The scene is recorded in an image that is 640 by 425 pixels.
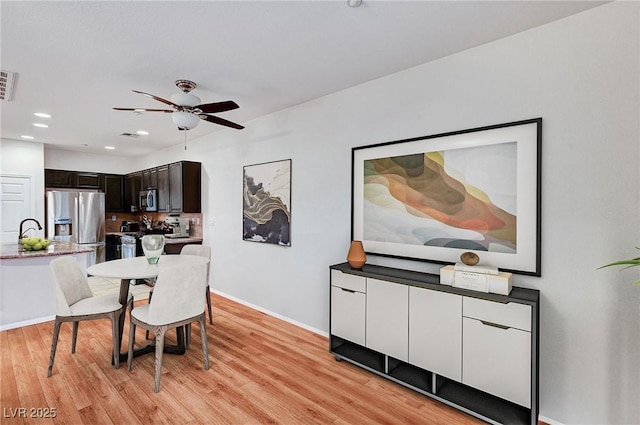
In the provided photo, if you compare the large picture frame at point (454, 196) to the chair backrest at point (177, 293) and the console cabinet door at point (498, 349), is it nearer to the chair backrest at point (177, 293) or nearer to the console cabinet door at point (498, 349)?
the console cabinet door at point (498, 349)

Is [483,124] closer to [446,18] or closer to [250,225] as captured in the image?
[446,18]

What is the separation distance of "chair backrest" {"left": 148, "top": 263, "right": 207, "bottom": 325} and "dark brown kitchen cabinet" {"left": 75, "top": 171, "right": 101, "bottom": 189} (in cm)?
571

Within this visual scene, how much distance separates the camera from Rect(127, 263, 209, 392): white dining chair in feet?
7.91

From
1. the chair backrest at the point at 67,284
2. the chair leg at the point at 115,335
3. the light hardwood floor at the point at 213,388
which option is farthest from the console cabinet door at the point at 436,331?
the chair backrest at the point at 67,284

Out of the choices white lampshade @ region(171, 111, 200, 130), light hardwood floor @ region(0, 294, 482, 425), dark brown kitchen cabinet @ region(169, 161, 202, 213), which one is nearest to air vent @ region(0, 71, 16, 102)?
white lampshade @ region(171, 111, 200, 130)

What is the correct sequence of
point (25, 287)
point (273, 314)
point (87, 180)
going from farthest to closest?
1. point (87, 180)
2. point (273, 314)
3. point (25, 287)

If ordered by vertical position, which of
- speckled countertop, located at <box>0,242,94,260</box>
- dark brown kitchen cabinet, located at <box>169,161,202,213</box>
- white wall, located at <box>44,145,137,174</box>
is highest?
white wall, located at <box>44,145,137,174</box>

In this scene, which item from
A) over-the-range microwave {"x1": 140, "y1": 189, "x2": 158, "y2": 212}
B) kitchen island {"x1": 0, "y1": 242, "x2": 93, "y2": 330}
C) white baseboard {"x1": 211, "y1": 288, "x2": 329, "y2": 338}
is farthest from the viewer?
over-the-range microwave {"x1": 140, "y1": 189, "x2": 158, "y2": 212}

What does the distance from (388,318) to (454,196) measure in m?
1.10

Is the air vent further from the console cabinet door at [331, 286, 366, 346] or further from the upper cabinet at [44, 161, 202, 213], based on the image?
the console cabinet door at [331, 286, 366, 346]

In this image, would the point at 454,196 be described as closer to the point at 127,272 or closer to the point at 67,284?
the point at 127,272

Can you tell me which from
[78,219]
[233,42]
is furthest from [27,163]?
[233,42]

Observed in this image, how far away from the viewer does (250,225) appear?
169 inches

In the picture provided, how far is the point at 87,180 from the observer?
6.66m
